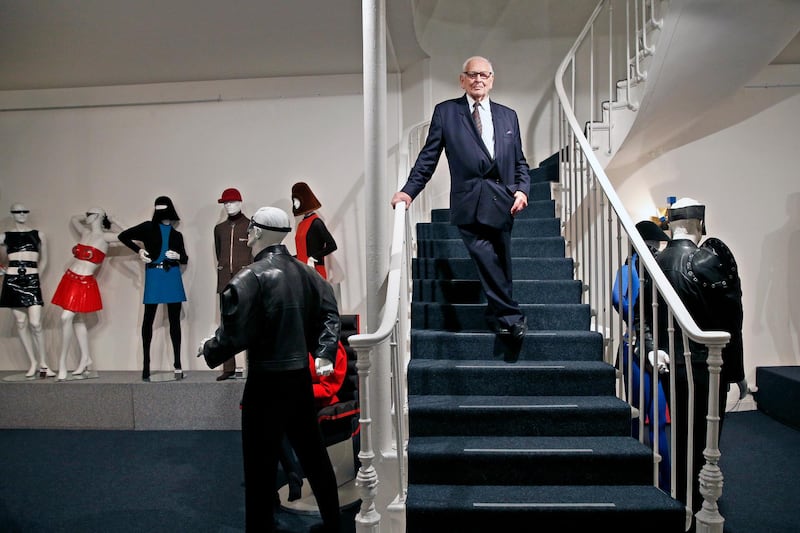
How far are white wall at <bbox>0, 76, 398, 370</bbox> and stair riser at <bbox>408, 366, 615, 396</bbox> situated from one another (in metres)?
2.45

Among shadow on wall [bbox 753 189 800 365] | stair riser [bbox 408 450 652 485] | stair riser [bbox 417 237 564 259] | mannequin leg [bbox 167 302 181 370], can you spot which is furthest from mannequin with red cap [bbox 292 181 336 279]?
shadow on wall [bbox 753 189 800 365]

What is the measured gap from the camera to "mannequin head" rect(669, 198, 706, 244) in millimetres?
2654

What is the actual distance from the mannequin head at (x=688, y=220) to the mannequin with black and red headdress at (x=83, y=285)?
4483 mm

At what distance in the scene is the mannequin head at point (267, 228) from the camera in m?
2.43

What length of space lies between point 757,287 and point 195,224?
5.33 m

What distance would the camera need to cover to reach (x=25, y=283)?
4.80 meters

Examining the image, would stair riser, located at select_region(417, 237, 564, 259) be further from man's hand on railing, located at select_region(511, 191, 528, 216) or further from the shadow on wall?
the shadow on wall

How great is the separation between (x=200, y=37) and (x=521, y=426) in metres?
3.83

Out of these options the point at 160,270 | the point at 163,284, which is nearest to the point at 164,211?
the point at 160,270

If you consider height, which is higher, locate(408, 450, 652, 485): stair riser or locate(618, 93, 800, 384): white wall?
locate(618, 93, 800, 384): white wall

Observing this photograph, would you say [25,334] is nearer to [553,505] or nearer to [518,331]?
[518,331]

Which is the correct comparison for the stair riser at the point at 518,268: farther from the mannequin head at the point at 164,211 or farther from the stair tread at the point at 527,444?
the mannequin head at the point at 164,211

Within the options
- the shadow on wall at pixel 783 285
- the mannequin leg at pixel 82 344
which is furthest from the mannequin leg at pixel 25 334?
the shadow on wall at pixel 783 285

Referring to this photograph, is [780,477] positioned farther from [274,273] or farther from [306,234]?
[306,234]
